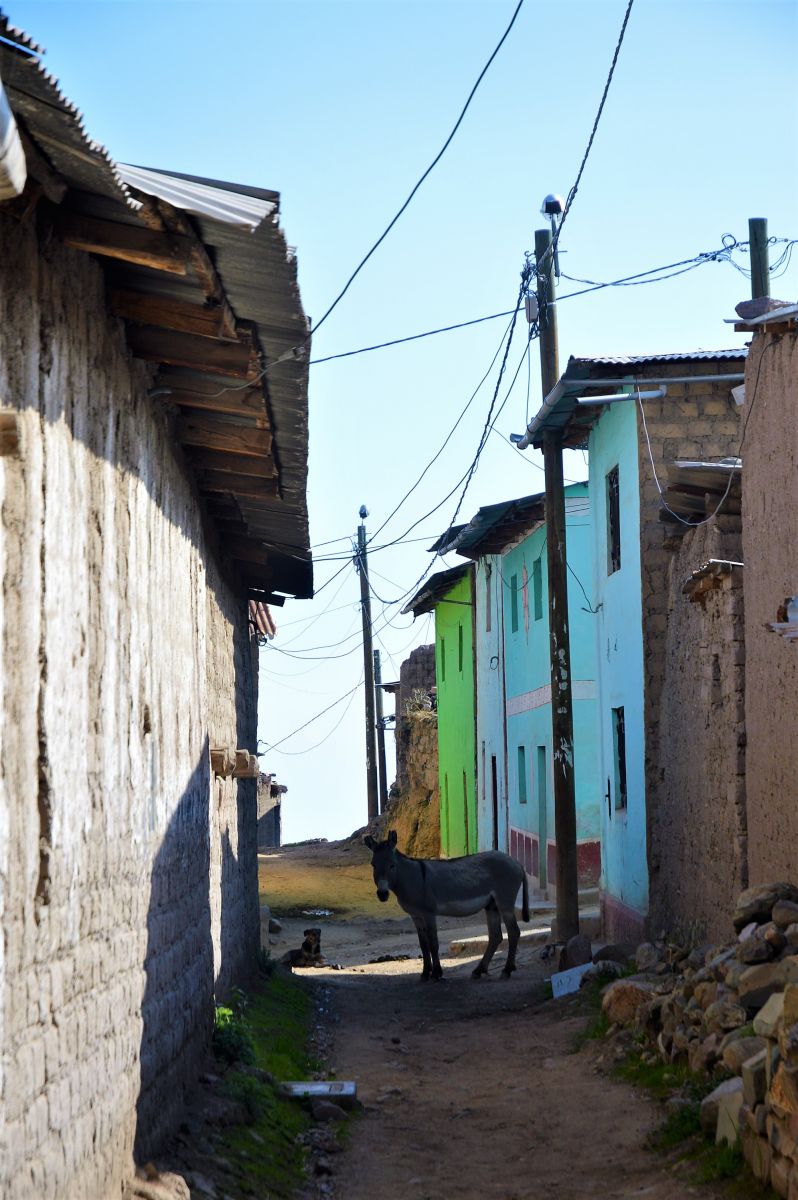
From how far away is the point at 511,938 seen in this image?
15930 millimetres

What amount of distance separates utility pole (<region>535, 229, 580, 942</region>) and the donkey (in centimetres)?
107

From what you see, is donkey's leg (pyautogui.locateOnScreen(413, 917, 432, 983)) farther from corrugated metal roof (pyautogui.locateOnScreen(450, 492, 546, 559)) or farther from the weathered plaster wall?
corrugated metal roof (pyautogui.locateOnScreen(450, 492, 546, 559))

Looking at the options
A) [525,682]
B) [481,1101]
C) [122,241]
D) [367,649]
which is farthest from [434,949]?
[367,649]

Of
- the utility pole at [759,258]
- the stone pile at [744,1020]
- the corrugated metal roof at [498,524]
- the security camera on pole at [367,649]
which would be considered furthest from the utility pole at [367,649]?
the stone pile at [744,1020]

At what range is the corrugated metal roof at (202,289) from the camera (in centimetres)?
411

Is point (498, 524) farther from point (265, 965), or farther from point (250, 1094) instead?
point (250, 1094)

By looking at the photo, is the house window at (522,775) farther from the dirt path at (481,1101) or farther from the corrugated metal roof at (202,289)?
the corrugated metal roof at (202,289)

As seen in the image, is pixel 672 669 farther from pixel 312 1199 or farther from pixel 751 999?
pixel 312 1199

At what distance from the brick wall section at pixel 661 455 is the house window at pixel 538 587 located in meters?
9.02

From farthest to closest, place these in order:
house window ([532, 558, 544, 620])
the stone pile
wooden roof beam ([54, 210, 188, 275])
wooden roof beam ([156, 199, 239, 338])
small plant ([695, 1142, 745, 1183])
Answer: house window ([532, 558, 544, 620]), small plant ([695, 1142, 745, 1183]), the stone pile, wooden roof beam ([54, 210, 188, 275]), wooden roof beam ([156, 199, 239, 338])

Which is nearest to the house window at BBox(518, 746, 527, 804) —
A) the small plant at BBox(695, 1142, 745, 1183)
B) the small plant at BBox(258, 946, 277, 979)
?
the small plant at BBox(258, 946, 277, 979)

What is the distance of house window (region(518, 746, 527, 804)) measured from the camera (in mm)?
25859

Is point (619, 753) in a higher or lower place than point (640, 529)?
lower

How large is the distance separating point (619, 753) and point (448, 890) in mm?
2577
